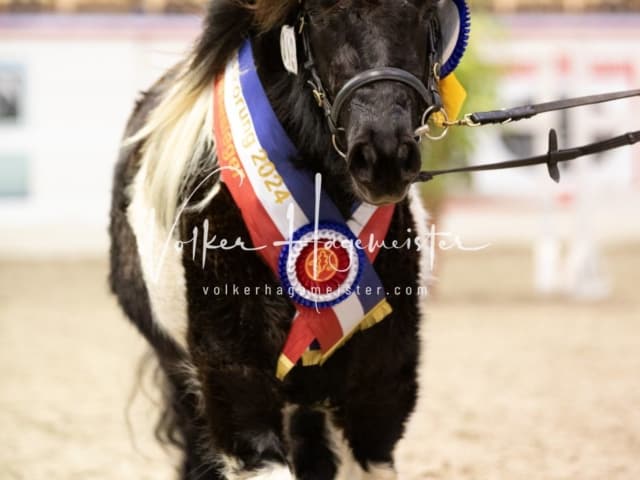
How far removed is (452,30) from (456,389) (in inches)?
152

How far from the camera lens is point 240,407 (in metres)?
3.02

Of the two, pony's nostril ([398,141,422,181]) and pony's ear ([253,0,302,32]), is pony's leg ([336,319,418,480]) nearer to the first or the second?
pony's nostril ([398,141,422,181])

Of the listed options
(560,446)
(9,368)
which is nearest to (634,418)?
(560,446)

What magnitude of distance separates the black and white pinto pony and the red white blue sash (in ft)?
0.10

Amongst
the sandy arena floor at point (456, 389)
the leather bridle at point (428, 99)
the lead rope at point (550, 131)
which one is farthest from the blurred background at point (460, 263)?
the leather bridle at point (428, 99)

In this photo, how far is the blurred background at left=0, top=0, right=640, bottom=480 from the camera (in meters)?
5.28

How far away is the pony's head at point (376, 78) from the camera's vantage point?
2631mm

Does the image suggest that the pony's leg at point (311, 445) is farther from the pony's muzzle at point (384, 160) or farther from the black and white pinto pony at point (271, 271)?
the pony's muzzle at point (384, 160)

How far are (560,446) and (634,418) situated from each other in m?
0.76

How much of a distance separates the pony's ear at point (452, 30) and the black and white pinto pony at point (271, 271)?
16cm

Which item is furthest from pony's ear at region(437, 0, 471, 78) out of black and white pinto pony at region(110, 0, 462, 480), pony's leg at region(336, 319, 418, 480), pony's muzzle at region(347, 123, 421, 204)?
pony's leg at region(336, 319, 418, 480)

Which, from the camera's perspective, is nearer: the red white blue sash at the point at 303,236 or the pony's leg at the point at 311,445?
the red white blue sash at the point at 303,236

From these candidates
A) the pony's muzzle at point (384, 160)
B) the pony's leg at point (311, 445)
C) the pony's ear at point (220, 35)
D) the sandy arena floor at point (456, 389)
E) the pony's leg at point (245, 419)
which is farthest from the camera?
the sandy arena floor at point (456, 389)

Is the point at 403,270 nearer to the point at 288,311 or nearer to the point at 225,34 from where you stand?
the point at 288,311
